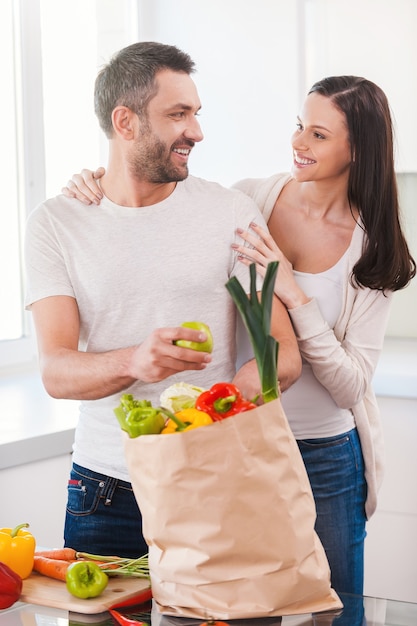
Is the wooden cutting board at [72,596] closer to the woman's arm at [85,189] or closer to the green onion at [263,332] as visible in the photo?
the green onion at [263,332]

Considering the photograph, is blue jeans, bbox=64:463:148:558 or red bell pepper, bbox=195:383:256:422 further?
blue jeans, bbox=64:463:148:558

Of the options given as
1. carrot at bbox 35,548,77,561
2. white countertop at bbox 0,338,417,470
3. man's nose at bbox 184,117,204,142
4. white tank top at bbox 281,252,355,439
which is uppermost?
man's nose at bbox 184,117,204,142

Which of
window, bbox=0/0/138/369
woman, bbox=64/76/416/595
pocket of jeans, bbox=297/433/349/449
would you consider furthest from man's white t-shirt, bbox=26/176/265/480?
window, bbox=0/0/138/369

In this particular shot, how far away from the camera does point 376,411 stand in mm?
2045

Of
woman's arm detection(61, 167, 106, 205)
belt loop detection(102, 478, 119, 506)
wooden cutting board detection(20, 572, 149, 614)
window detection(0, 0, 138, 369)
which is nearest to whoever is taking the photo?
wooden cutting board detection(20, 572, 149, 614)

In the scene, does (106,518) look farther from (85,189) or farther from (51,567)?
(85,189)

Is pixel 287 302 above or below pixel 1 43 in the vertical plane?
below

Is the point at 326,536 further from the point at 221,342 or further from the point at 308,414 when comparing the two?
the point at 221,342

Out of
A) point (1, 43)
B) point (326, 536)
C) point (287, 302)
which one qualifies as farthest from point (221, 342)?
point (1, 43)

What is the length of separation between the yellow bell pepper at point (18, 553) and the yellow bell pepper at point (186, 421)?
38 centimetres

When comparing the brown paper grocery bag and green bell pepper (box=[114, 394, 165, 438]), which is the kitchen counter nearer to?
the brown paper grocery bag

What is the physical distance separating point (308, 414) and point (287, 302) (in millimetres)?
269

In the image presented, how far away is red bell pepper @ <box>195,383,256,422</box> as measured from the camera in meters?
1.15

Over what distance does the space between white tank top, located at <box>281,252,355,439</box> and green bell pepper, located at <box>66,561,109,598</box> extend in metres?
0.68
